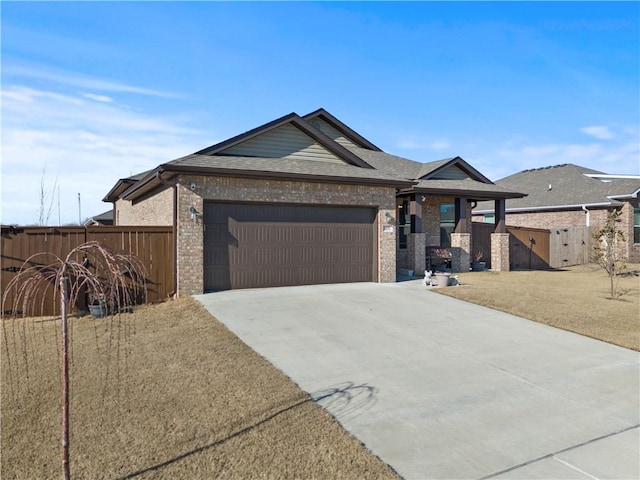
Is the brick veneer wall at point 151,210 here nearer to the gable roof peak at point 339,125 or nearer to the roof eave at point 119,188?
the roof eave at point 119,188

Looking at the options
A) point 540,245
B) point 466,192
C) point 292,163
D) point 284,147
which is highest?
point 284,147

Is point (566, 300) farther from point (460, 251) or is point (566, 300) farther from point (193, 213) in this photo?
point (193, 213)

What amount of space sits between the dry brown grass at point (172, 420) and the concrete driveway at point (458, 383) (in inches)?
16.9

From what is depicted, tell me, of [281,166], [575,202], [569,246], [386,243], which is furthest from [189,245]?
[575,202]

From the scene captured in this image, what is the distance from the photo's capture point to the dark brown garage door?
37.5 feet

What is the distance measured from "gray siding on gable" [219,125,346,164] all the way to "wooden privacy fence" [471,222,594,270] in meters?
9.86

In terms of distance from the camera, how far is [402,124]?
67.5 feet

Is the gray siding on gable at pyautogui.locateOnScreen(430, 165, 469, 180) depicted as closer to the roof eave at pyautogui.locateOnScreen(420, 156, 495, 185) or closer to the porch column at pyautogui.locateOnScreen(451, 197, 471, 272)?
the roof eave at pyautogui.locateOnScreen(420, 156, 495, 185)

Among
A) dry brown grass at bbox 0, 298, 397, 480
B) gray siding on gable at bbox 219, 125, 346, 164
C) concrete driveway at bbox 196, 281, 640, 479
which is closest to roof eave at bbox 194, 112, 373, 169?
gray siding on gable at bbox 219, 125, 346, 164

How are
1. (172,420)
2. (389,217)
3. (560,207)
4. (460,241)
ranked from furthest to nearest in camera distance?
(560,207)
(460,241)
(389,217)
(172,420)

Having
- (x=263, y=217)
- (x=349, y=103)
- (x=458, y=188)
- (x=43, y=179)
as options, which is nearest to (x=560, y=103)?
(x=458, y=188)

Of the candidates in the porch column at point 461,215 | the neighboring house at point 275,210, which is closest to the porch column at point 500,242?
the porch column at point 461,215

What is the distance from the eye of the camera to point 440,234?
18688 millimetres

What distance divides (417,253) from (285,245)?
629 centimetres
